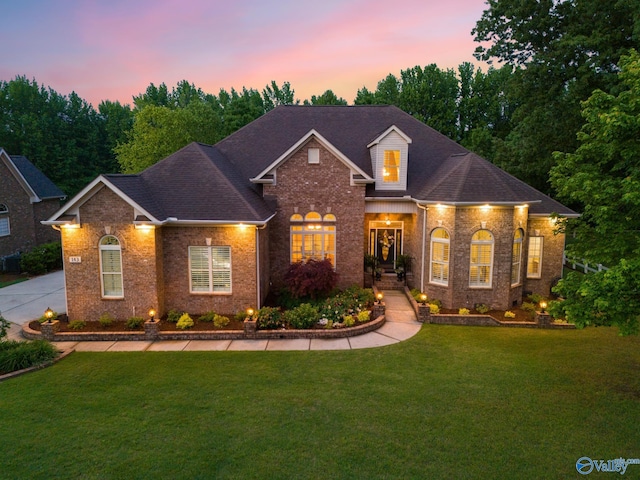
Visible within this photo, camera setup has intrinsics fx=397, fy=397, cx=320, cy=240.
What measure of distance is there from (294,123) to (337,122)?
7.85 feet

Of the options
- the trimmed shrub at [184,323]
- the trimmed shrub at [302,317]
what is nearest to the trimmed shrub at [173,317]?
the trimmed shrub at [184,323]

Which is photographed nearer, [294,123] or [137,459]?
[137,459]

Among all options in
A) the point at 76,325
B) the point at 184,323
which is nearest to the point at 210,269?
the point at 184,323

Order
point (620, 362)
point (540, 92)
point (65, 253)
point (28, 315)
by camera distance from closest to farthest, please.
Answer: point (620, 362) < point (65, 253) < point (28, 315) < point (540, 92)

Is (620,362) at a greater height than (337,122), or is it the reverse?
(337,122)

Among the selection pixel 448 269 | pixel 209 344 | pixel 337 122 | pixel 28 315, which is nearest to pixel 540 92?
pixel 337 122

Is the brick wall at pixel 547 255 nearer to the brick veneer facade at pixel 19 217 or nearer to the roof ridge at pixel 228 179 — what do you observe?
the roof ridge at pixel 228 179

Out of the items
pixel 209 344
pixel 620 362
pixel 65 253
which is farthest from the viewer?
pixel 65 253

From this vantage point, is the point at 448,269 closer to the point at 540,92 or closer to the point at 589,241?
the point at 589,241

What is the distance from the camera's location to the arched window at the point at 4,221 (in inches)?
1005

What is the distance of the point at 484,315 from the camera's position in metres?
15.0

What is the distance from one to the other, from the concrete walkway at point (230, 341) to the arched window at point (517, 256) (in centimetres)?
450

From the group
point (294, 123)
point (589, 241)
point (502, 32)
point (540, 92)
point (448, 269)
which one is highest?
point (502, 32)

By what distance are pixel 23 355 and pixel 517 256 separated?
17624 mm
